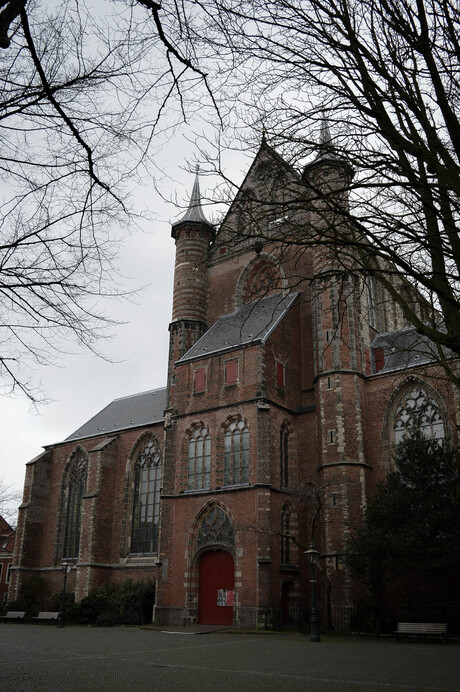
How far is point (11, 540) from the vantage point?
49.7 metres

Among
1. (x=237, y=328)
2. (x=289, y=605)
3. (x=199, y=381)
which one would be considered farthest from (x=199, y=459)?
(x=289, y=605)

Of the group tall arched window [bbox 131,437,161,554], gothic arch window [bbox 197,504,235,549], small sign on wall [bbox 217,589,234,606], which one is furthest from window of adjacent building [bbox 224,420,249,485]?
tall arched window [bbox 131,437,161,554]

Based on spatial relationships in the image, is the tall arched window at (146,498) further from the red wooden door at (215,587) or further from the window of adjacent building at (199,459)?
the red wooden door at (215,587)

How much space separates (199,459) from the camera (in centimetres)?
2573

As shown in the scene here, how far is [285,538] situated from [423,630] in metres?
7.20

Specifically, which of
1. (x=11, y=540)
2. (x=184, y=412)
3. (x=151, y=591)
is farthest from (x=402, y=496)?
(x=11, y=540)

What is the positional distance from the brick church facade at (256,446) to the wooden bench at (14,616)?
3083 mm

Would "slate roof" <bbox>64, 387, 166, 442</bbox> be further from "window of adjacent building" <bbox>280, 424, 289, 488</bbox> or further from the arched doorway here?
the arched doorway

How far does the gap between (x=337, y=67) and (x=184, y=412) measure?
69.9ft

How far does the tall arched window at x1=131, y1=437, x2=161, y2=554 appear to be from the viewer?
30.4m

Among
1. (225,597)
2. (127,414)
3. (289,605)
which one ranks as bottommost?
(289,605)

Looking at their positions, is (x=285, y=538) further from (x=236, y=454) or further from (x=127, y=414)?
(x=127, y=414)

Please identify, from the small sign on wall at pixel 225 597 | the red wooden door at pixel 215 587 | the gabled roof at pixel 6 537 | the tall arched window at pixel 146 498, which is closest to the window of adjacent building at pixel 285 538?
the red wooden door at pixel 215 587

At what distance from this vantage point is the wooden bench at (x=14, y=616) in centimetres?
2920
